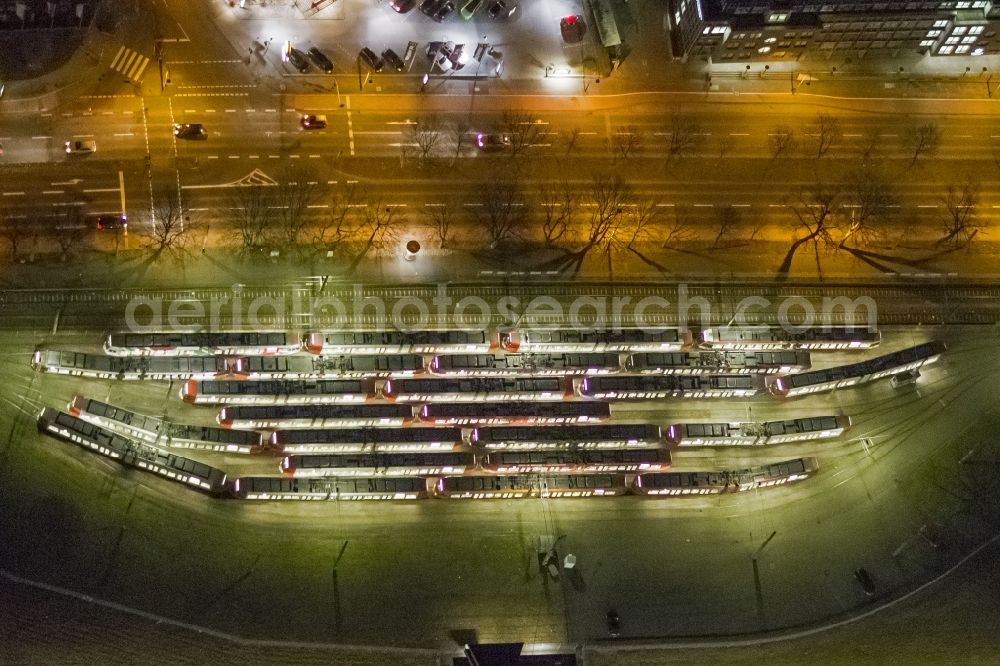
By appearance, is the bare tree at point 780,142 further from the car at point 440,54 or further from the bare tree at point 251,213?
the bare tree at point 251,213

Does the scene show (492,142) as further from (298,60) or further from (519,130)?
(298,60)

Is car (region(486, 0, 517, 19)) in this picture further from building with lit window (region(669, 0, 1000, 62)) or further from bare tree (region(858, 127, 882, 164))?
bare tree (region(858, 127, 882, 164))

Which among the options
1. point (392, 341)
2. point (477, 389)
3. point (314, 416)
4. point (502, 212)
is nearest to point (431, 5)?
point (502, 212)

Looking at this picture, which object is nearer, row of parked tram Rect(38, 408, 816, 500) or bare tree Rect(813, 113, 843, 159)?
row of parked tram Rect(38, 408, 816, 500)

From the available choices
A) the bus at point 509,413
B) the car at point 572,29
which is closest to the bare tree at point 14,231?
the bus at point 509,413

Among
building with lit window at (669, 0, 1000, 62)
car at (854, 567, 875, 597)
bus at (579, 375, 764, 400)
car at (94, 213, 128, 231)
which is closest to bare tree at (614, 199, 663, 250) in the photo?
bus at (579, 375, 764, 400)

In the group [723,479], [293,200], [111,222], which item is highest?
[293,200]
